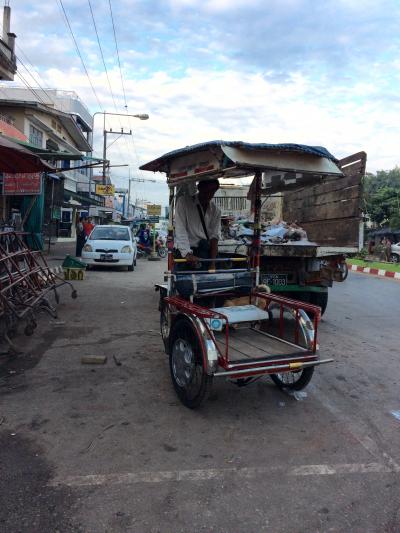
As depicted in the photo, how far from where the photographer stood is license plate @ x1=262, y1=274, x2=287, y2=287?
23.0 ft

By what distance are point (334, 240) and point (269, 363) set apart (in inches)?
188

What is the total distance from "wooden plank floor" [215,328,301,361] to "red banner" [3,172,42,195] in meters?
9.57

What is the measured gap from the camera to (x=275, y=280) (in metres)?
7.12

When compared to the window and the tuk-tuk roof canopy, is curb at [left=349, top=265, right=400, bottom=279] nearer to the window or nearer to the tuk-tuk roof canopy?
the tuk-tuk roof canopy

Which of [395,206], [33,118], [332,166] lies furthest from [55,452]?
[395,206]

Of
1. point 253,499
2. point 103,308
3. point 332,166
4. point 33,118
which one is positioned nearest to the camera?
point 253,499

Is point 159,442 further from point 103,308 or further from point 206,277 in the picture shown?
point 103,308

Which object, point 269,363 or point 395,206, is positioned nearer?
point 269,363

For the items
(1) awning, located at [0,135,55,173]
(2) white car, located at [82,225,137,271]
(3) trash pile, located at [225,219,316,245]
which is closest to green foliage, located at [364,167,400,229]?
(2) white car, located at [82,225,137,271]

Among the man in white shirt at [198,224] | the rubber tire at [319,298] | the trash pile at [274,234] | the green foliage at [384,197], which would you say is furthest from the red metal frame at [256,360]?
the green foliage at [384,197]

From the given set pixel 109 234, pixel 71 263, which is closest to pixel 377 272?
pixel 109 234

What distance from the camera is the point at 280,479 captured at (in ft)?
9.37

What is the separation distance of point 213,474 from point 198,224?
9.63ft

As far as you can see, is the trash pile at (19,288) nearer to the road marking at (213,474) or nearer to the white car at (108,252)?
the road marking at (213,474)
